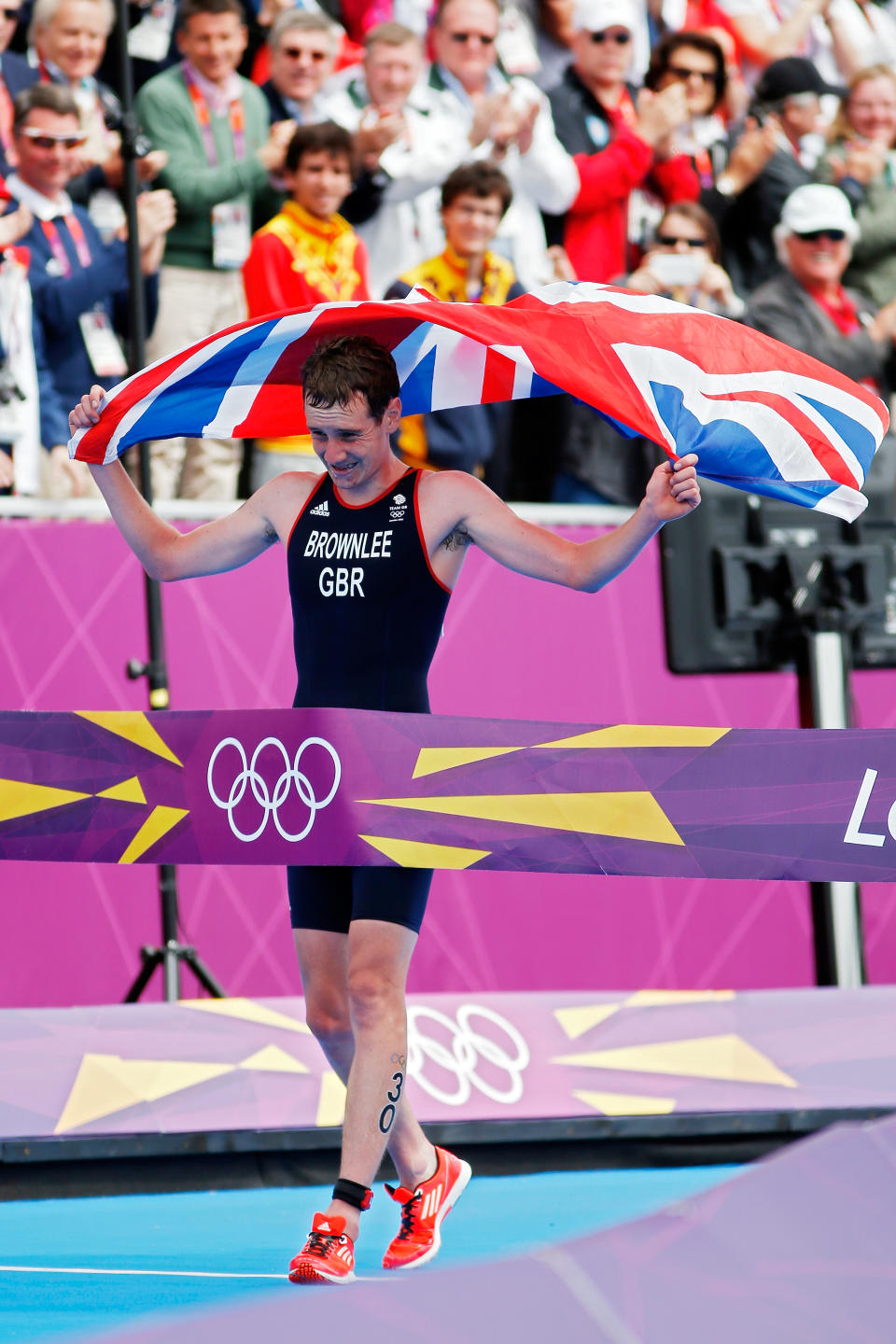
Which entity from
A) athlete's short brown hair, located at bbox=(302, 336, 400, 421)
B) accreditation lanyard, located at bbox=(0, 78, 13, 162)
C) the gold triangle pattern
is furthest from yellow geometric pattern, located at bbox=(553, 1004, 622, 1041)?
accreditation lanyard, located at bbox=(0, 78, 13, 162)

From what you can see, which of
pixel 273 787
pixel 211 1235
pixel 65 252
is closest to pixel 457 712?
pixel 65 252

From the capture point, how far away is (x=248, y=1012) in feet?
18.5

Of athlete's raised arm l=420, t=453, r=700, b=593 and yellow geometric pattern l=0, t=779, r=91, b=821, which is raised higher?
athlete's raised arm l=420, t=453, r=700, b=593

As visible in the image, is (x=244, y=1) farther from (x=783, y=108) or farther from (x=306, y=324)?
(x=306, y=324)

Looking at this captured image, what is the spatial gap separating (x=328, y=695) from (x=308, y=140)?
4241 millimetres

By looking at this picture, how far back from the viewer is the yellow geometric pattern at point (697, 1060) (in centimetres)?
570

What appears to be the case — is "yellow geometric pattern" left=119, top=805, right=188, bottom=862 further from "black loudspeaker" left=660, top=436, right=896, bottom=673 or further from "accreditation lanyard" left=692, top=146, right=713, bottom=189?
"accreditation lanyard" left=692, top=146, right=713, bottom=189

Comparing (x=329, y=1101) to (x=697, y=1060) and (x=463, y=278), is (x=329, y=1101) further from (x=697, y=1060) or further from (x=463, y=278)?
(x=463, y=278)

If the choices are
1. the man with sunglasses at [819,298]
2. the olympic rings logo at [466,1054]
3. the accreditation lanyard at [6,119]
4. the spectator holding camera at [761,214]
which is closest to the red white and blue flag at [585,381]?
the olympic rings logo at [466,1054]

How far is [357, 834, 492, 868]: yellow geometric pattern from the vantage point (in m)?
3.85

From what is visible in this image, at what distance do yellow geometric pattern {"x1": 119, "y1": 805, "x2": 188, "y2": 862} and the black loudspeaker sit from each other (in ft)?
9.01

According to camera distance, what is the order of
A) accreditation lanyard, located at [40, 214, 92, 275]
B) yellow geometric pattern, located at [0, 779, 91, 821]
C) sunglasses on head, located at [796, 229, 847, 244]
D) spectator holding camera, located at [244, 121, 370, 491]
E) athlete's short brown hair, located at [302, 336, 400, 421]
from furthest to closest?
1. sunglasses on head, located at [796, 229, 847, 244]
2. spectator holding camera, located at [244, 121, 370, 491]
3. accreditation lanyard, located at [40, 214, 92, 275]
4. yellow geometric pattern, located at [0, 779, 91, 821]
5. athlete's short brown hair, located at [302, 336, 400, 421]

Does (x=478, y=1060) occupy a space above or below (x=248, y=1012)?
below

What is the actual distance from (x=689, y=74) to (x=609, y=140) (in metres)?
0.72
